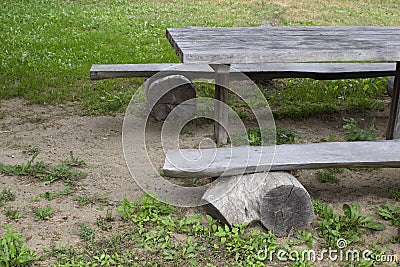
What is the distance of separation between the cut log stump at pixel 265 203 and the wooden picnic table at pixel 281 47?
880 mm

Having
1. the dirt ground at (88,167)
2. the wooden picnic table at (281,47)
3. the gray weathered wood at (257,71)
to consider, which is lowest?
the dirt ground at (88,167)

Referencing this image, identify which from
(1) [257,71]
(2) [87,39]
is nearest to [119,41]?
(2) [87,39]

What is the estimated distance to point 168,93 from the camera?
206 inches

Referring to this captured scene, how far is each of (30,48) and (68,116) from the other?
260 cm

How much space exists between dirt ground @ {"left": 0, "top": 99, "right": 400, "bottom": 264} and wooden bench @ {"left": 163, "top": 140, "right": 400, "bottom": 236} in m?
0.42

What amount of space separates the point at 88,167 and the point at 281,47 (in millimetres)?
1705

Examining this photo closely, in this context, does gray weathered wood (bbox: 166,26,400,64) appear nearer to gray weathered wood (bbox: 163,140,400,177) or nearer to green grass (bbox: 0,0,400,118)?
gray weathered wood (bbox: 163,140,400,177)

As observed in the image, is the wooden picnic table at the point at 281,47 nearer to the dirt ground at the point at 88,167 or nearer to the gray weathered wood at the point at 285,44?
the gray weathered wood at the point at 285,44

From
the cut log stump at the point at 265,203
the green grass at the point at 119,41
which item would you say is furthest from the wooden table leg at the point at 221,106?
the cut log stump at the point at 265,203

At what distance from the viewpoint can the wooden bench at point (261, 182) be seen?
10.7 ft

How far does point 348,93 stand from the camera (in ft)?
20.1

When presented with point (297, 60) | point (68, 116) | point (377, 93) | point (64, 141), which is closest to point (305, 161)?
point (297, 60)

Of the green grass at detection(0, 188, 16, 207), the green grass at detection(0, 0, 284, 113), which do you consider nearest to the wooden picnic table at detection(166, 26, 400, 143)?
the green grass at detection(0, 188, 16, 207)

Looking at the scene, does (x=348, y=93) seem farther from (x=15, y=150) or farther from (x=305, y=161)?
(x=15, y=150)
